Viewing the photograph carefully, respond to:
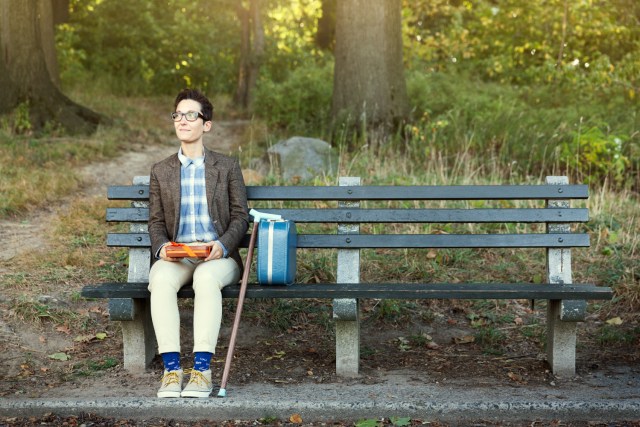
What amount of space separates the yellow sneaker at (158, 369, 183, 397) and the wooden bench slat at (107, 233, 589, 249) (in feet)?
2.87

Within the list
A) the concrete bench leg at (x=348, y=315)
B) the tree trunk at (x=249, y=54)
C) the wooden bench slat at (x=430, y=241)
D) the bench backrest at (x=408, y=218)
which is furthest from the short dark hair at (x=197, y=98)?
the tree trunk at (x=249, y=54)

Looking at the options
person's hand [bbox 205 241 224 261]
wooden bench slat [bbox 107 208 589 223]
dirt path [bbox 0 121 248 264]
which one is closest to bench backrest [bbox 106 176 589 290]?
wooden bench slat [bbox 107 208 589 223]

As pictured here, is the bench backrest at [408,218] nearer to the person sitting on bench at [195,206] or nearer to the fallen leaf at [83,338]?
the person sitting on bench at [195,206]

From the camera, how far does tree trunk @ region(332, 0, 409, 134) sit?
37.1 ft

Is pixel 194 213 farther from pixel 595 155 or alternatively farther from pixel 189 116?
pixel 595 155

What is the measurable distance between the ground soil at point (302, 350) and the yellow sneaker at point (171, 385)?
0.58 feet

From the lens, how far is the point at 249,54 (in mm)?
19250

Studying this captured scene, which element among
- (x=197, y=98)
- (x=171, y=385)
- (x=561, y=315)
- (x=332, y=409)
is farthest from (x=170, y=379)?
(x=561, y=315)

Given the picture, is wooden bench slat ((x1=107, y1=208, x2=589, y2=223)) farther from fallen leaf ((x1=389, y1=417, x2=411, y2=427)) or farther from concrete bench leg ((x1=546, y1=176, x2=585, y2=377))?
fallen leaf ((x1=389, y1=417, x2=411, y2=427))

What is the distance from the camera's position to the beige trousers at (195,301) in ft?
15.2

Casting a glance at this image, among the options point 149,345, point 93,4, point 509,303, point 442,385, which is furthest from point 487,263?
point 93,4

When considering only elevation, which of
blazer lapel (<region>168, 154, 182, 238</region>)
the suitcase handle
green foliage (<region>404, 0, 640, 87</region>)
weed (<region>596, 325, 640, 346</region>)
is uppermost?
green foliage (<region>404, 0, 640, 87</region>)

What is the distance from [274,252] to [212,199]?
440mm

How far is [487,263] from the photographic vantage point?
691 cm
